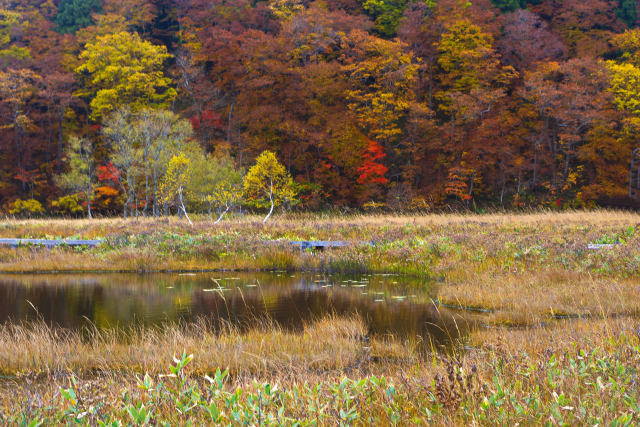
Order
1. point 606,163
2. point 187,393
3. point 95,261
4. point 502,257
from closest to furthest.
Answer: point 187,393
point 502,257
point 95,261
point 606,163

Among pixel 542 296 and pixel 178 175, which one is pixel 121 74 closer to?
pixel 178 175

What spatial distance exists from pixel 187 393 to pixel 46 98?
5196cm

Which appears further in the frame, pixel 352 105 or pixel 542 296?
pixel 352 105

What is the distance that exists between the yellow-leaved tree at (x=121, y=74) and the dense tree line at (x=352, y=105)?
19cm

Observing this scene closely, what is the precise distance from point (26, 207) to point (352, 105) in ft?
90.3

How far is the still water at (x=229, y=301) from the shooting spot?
35.0 feet

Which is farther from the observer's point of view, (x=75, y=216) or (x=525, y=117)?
(x=75, y=216)

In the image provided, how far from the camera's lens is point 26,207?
152ft

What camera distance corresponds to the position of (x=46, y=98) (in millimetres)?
49469

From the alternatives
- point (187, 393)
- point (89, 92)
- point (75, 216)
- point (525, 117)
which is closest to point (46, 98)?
point (89, 92)

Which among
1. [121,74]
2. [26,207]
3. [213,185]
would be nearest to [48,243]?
[213,185]

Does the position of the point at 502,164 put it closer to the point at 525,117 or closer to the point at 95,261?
the point at 525,117

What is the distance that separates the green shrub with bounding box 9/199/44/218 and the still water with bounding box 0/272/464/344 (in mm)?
31551

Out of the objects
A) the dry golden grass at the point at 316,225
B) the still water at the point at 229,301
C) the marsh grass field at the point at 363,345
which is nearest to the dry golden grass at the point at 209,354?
the marsh grass field at the point at 363,345
